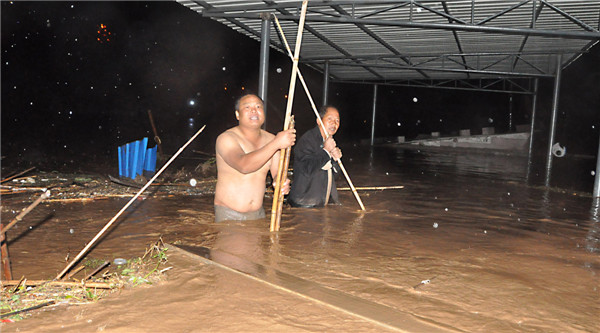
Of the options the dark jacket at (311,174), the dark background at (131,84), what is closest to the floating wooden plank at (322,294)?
the dark jacket at (311,174)

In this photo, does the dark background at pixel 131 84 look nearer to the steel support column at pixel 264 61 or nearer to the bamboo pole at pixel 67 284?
the steel support column at pixel 264 61

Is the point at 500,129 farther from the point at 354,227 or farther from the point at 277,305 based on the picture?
the point at 277,305

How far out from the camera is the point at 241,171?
3.94 meters

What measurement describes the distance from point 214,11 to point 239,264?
6.85 metres

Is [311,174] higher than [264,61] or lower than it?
lower

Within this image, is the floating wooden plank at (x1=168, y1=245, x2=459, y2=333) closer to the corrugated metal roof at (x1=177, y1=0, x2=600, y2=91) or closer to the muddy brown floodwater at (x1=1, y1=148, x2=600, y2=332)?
the muddy brown floodwater at (x1=1, y1=148, x2=600, y2=332)

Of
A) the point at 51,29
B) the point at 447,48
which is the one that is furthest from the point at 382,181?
the point at 51,29

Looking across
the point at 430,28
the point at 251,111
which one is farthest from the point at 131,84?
the point at 251,111

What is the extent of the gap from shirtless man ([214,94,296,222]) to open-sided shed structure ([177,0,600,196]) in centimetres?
422

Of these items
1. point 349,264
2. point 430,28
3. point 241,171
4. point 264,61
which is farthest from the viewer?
point 430,28

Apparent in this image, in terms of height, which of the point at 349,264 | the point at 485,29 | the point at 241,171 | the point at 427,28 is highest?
the point at 427,28

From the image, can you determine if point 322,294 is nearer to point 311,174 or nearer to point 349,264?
point 349,264

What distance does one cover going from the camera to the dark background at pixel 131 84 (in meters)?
13.0

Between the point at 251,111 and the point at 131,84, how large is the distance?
14170 millimetres
